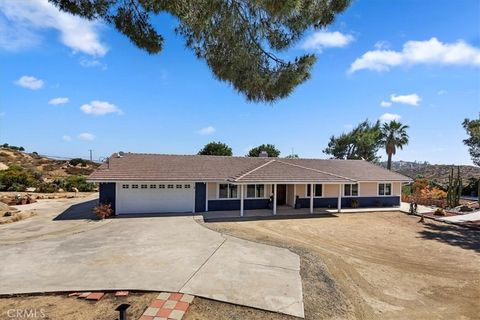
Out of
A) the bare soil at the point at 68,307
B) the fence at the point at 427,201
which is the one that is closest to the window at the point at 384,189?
the fence at the point at 427,201

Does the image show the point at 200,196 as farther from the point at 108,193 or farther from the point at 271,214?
the point at 108,193

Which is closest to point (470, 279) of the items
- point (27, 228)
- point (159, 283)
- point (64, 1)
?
point (159, 283)

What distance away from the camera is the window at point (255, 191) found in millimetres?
22234

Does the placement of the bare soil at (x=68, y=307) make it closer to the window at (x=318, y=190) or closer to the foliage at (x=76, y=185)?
the window at (x=318, y=190)

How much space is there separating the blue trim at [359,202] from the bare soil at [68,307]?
1720 centimetres

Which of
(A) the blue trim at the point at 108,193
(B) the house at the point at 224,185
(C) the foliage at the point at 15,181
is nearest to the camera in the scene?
(A) the blue trim at the point at 108,193

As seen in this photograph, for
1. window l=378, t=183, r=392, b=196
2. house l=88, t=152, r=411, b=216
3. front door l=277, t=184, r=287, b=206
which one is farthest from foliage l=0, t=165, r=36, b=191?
window l=378, t=183, r=392, b=196

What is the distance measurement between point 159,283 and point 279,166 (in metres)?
15.9

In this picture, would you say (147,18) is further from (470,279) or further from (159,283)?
(470,279)

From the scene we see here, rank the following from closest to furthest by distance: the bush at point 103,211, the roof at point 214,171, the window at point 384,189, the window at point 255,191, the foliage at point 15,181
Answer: the bush at point 103,211 → the roof at point 214,171 → the window at point 255,191 → the window at point 384,189 → the foliage at point 15,181

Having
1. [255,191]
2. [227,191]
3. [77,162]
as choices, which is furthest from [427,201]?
[77,162]

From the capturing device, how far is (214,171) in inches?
882

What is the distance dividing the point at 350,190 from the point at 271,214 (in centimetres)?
778

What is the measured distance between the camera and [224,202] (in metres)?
21.5
